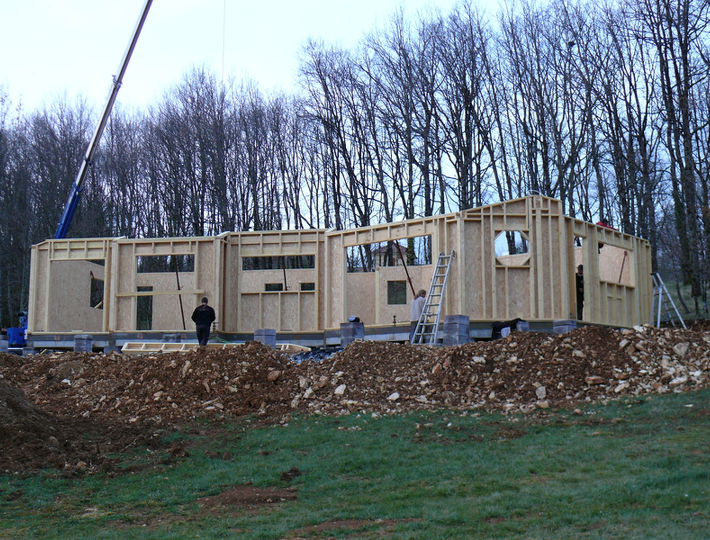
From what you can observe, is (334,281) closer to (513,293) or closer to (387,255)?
(513,293)

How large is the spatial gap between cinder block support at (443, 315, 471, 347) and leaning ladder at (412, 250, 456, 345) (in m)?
0.81

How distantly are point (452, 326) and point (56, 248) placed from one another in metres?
13.0

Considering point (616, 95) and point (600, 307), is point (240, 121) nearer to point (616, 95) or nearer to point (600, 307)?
point (616, 95)

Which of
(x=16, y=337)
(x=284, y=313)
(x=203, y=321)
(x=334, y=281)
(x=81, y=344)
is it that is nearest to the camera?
(x=203, y=321)

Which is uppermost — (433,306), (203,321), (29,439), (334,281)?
(334,281)

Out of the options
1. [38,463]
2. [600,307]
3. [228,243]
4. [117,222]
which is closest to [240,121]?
[117,222]

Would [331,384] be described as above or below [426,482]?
above

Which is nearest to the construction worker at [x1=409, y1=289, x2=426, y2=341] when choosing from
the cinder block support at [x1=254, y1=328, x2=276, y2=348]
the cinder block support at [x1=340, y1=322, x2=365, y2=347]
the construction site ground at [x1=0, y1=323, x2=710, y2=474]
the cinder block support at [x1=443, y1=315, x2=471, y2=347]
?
the cinder block support at [x1=340, y1=322, x2=365, y2=347]

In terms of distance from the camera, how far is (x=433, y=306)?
55.5 feet

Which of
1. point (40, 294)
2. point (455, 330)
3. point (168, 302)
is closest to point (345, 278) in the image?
point (455, 330)

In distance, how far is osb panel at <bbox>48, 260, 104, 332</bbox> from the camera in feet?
70.3

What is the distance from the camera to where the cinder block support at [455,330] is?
47.3ft

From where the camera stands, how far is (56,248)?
835 inches

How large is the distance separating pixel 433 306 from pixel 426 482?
1003cm
